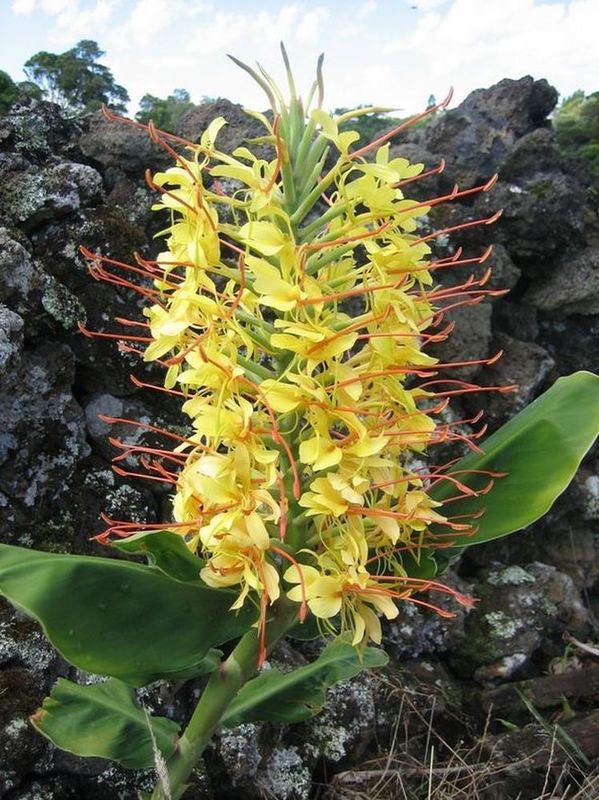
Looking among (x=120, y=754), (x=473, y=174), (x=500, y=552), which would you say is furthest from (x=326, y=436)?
(x=473, y=174)

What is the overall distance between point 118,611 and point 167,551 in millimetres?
139

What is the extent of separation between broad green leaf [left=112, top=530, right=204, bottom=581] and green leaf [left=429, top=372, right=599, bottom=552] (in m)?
0.54

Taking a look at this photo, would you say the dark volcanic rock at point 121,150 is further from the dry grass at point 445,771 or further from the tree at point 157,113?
the dry grass at point 445,771

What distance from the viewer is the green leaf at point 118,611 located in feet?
4.12

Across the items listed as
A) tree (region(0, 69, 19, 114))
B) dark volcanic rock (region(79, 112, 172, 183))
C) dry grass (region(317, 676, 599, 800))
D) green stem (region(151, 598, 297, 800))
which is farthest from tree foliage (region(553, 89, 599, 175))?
green stem (region(151, 598, 297, 800))

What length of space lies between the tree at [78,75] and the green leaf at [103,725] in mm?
5270

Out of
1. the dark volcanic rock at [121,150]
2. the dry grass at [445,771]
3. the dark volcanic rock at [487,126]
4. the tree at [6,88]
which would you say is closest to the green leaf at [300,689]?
the dry grass at [445,771]

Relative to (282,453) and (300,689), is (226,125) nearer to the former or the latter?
(282,453)

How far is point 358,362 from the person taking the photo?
4.82 feet

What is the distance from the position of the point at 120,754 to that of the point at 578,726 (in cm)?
150

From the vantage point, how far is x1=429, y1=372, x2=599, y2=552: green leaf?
1.54 metres

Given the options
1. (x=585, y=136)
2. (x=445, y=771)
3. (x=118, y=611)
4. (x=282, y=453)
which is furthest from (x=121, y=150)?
(x=585, y=136)

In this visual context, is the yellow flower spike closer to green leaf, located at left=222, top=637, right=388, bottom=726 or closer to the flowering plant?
the flowering plant

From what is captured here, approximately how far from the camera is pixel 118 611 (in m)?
1.36
